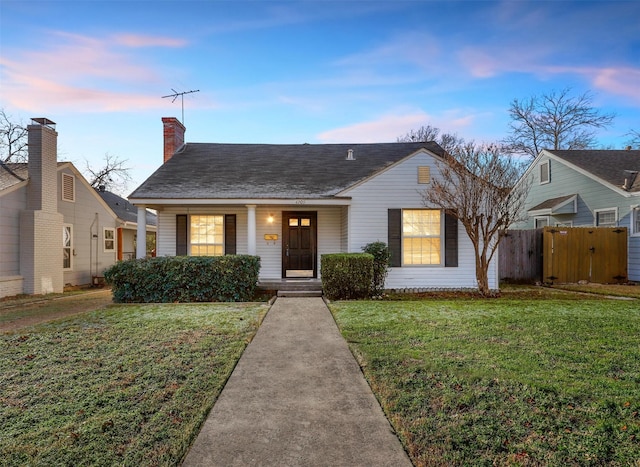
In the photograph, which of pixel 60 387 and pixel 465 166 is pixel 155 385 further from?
pixel 465 166

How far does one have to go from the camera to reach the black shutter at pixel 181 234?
37.7 feet

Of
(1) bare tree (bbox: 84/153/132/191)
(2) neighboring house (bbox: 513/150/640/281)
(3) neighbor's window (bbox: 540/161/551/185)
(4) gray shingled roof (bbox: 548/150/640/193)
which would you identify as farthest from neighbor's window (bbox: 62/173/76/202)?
(3) neighbor's window (bbox: 540/161/551/185)

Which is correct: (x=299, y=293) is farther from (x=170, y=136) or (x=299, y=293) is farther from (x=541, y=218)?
(x=541, y=218)

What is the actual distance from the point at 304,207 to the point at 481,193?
5221mm

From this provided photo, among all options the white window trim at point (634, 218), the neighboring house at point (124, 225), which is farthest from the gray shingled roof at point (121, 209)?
the white window trim at point (634, 218)

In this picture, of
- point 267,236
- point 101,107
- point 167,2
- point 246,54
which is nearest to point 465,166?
point 267,236

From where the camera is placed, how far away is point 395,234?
10.3 m

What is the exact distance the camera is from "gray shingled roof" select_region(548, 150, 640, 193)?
13.6 m

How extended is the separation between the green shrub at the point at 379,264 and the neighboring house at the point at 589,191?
7.28m

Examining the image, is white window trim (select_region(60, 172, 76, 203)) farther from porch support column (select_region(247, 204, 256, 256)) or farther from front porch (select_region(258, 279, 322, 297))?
front porch (select_region(258, 279, 322, 297))

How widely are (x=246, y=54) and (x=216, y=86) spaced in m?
2.57

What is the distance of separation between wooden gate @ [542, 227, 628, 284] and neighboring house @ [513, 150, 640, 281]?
1.83 ft

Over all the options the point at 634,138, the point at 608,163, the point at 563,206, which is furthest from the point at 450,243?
the point at 634,138

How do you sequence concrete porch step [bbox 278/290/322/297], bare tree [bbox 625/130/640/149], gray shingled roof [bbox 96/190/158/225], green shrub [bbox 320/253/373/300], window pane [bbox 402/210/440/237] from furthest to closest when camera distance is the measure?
1. bare tree [bbox 625/130/640/149]
2. gray shingled roof [bbox 96/190/158/225]
3. window pane [bbox 402/210/440/237]
4. concrete porch step [bbox 278/290/322/297]
5. green shrub [bbox 320/253/373/300]
